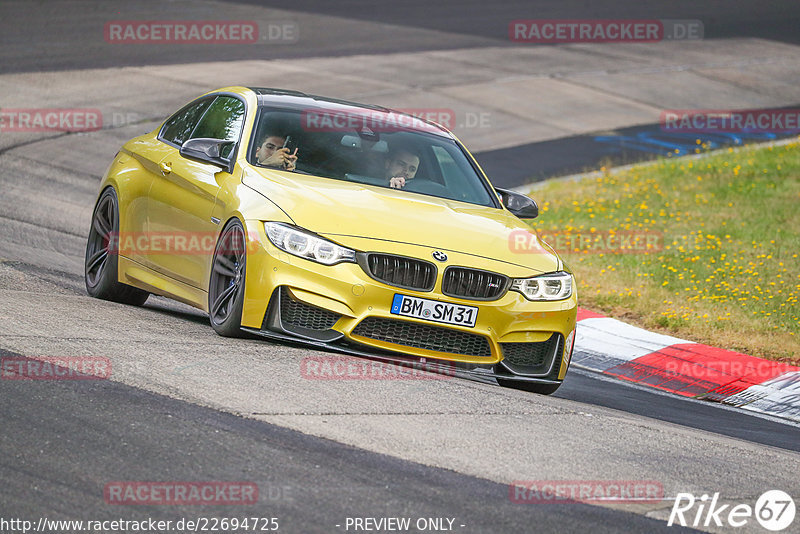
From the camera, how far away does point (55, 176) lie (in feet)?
51.5

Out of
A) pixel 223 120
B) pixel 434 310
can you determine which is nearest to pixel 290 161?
pixel 223 120

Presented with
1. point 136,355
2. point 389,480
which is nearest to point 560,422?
point 389,480

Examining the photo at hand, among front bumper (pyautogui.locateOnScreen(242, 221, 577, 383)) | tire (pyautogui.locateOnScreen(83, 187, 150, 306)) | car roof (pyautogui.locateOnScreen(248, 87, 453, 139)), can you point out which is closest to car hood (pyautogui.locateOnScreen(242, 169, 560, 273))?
front bumper (pyautogui.locateOnScreen(242, 221, 577, 383))

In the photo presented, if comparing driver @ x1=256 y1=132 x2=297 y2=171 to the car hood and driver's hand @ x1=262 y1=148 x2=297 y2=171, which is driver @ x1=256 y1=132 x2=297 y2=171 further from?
the car hood

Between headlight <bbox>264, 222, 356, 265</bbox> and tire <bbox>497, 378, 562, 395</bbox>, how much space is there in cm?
159

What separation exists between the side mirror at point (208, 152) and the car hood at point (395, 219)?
0.25 meters

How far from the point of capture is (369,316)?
7371mm

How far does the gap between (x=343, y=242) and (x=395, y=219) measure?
0.50 metres

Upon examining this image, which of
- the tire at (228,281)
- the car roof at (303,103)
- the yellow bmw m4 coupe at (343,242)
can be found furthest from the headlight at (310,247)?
the car roof at (303,103)

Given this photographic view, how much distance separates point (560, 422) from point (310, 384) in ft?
4.64

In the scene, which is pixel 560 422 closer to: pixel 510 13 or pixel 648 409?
pixel 648 409

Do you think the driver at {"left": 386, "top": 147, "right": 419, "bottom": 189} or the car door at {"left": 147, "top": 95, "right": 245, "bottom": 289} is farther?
the driver at {"left": 386, "top": 147, "right": 419, "bottom": 189}

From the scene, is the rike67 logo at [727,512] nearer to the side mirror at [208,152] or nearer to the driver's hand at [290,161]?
the driver's hand at [290,161]

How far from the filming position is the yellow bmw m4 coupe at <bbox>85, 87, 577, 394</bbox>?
741 centimetres
